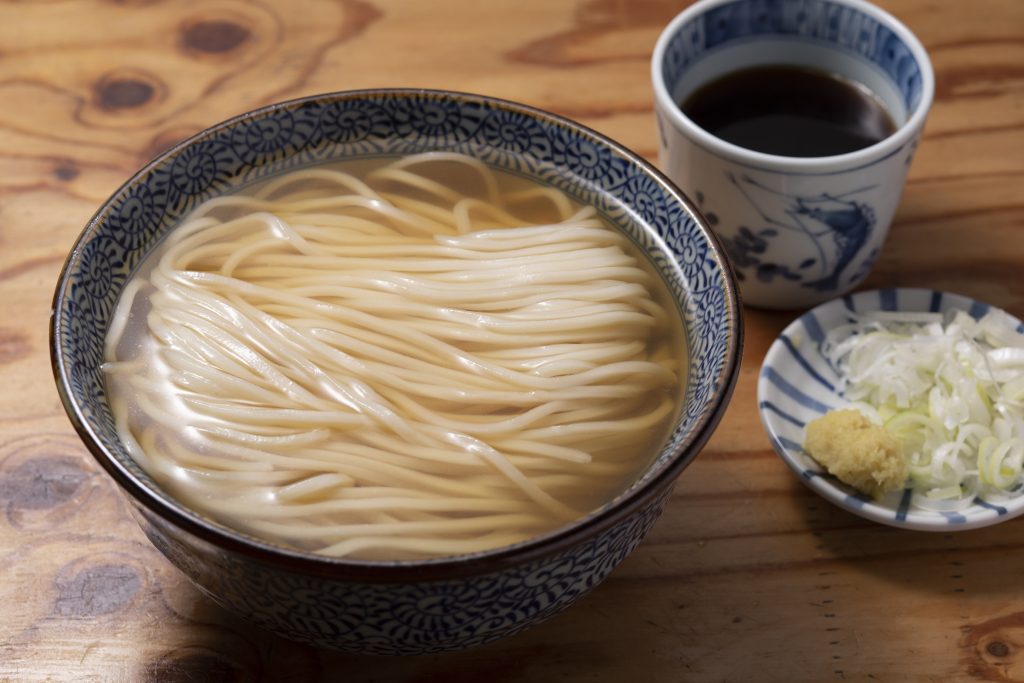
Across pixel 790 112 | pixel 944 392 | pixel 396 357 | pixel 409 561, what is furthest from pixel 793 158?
pixel 409 561

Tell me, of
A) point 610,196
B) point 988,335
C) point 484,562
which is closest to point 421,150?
point 610,196

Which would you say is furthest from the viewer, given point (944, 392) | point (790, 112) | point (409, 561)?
point (790, 112)

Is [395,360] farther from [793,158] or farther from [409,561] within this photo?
[793,158]

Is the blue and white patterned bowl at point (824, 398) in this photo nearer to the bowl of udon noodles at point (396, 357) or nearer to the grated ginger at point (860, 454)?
the grated ginger at point (860, 454)

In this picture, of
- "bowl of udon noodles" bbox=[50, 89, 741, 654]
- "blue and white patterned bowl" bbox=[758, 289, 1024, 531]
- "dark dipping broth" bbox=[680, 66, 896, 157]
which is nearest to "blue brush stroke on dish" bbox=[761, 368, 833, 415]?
"blue and white patterned bowl" bbox=[758, 289, 1024, 531]

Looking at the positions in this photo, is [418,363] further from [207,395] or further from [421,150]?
[421,150]

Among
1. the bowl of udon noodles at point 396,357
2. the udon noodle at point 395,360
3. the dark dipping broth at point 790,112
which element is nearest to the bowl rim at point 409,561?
the bowl of udon noodles at point 396,357
